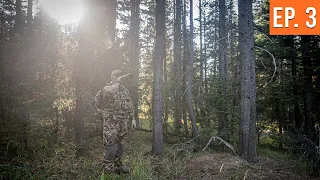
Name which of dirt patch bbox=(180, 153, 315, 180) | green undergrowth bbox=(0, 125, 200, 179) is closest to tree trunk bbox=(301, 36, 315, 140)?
dirt patch bbox=(180, 153, 315, 180)

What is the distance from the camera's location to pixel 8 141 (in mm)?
6898

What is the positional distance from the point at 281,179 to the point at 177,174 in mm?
2586

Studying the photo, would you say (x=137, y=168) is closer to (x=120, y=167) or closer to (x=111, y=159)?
(x=120, y=167)

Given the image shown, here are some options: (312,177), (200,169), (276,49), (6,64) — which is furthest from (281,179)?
(276,49)

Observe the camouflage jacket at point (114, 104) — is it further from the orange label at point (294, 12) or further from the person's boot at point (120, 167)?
the orange label at point (294, 12)

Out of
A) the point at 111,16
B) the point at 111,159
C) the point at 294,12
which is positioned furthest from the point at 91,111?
the point at 294,12

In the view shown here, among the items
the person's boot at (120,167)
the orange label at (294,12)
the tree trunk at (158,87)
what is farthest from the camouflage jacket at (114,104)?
the orange label at (294,12)

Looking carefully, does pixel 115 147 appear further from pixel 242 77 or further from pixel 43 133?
pixel 242 77

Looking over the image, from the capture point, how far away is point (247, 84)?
24.3 feet

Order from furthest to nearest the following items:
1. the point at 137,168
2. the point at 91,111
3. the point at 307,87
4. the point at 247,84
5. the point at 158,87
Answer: the point at 307,87 < the point at 91,111 < the point at 158,87 < the point at 247,84 < the point at 137,168

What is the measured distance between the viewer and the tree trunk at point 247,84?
7.32 metres

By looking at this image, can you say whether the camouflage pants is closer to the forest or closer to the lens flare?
the forest

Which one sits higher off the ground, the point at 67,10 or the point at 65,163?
the point at 67,10

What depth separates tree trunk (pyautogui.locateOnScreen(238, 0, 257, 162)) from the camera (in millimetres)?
7324
